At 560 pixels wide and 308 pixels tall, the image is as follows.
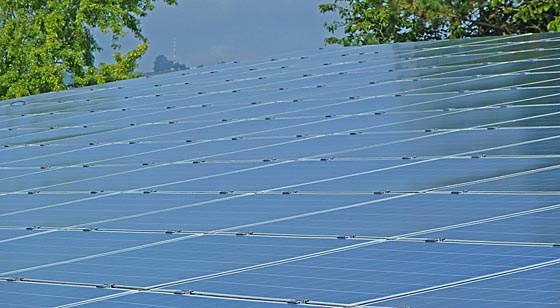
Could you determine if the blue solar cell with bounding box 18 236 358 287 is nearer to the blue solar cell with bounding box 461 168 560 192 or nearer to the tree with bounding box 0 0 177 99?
the blue solar cell with bounding box 461 168 560 192

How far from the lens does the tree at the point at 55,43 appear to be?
66.2m

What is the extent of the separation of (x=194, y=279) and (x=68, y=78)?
59172 millimetres

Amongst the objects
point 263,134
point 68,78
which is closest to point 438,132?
point 263,134

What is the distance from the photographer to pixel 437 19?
5725 centimetres

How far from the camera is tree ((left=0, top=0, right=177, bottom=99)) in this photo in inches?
2608

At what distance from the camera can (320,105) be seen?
22953 mm

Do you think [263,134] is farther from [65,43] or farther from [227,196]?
[65,43]

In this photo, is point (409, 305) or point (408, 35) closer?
point (409, 305)

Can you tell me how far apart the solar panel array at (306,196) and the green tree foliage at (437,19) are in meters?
27.7

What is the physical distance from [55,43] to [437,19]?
22450 millimetres

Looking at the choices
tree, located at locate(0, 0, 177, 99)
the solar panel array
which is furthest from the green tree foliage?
the solar panel array

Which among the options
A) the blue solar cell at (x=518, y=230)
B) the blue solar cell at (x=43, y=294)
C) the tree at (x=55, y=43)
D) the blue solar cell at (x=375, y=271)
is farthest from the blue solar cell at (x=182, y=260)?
the tree at (x=55, y=43)

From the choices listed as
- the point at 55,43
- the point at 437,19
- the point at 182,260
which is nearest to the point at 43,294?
the point at 182,260

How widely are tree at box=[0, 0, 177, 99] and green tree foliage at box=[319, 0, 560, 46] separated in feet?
45.5
